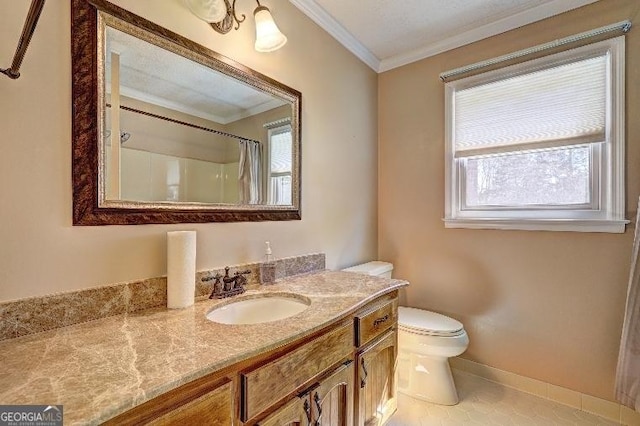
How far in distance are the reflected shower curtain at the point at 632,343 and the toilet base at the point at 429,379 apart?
0.84m

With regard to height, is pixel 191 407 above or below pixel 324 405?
above

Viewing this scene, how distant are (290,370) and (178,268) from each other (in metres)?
0.55

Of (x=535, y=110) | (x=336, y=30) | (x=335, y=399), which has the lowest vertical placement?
(x=335, y=399)

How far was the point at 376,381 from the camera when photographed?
4.55 feet

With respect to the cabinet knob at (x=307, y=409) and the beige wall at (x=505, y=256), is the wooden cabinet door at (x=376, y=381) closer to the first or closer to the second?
the cabinet knob at (x=307, y=409)

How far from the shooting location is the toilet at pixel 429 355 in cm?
175

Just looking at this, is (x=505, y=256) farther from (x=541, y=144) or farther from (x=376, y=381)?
(x=376, y=381)

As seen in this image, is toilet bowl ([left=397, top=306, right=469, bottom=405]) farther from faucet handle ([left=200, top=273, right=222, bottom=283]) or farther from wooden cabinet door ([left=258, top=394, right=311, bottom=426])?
faucet handle ([left=200, top=273, right=222, bottom=283])

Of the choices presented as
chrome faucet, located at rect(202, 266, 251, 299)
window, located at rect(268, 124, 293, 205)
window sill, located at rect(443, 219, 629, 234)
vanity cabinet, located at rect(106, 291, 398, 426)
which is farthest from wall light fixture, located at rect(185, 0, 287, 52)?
window sill, located at rect(443, 219, 629, 234)

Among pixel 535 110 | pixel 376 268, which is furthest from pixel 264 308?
pixel 535 110

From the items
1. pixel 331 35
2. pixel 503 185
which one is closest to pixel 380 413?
pixel 503 185

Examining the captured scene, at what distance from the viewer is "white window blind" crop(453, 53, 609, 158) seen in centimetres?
168

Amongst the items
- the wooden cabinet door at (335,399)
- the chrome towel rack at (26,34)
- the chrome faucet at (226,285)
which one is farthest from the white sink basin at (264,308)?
the chrome towel rack at (26,34)

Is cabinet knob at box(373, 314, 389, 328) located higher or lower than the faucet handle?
lower
